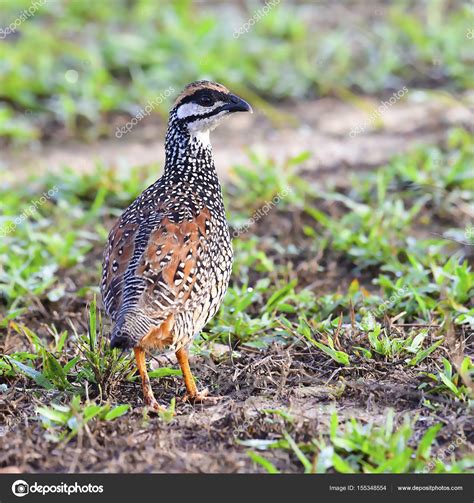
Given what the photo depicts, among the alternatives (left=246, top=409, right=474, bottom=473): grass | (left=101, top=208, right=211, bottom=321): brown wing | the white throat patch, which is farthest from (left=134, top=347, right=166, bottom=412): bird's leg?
the white throat patch

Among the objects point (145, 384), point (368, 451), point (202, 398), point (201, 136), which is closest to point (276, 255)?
point (201, 136)

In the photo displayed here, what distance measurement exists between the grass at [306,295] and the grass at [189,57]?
4.89 feet

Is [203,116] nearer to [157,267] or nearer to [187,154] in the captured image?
[187,154]

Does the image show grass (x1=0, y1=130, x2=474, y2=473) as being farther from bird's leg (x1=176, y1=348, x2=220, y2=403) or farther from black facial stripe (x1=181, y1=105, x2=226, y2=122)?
black facial stripe (x1=181, y1=105, x2=226, y2=122)

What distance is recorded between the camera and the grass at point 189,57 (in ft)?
31.7

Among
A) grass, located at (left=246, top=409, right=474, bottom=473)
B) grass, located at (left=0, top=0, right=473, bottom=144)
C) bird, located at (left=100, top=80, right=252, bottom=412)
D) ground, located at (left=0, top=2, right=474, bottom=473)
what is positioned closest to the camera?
grass, located at (left=246, top=409, right=474, bottom=473)

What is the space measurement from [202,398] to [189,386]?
0.10 meters

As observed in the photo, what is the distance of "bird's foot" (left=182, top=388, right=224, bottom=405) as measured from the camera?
5.10m

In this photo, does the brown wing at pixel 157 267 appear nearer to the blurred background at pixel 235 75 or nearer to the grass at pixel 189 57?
the blurred background at pixel 235 75

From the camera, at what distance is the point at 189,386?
16.9 ft

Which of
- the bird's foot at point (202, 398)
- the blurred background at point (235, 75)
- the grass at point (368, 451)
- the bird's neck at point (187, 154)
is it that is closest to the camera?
the grass at point (368, 451)

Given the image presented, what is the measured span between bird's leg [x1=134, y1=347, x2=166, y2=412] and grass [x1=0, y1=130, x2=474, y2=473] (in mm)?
122

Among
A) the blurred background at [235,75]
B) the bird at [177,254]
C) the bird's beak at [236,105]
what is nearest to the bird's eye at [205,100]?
the bird at [177,254]
